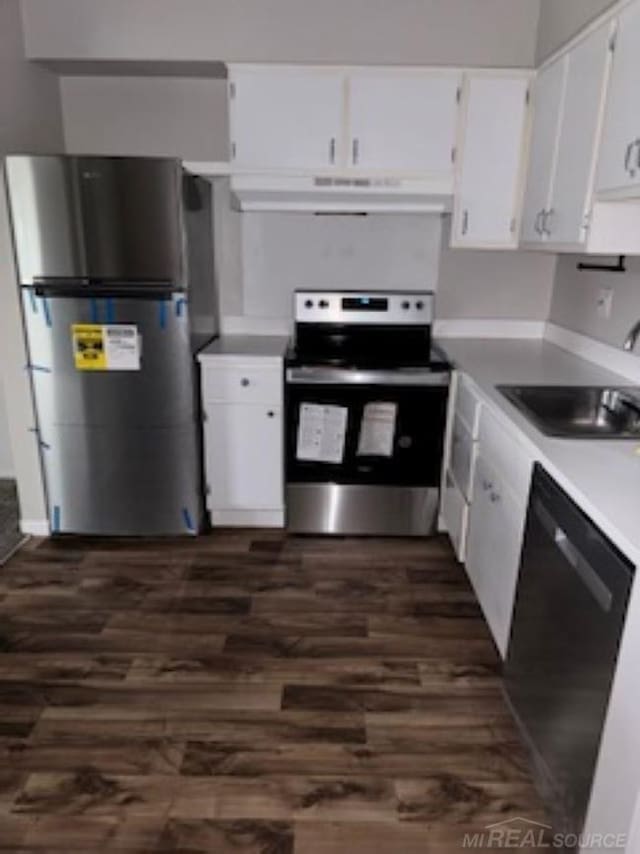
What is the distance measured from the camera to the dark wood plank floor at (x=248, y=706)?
1.57 m

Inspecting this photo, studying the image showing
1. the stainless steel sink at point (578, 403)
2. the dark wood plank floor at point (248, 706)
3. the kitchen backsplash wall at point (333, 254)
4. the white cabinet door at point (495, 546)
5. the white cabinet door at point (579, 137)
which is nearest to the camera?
the dark wood plank floor at point (248, 706)

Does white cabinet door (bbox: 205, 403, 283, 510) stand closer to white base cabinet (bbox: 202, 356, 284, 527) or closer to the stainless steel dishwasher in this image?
white base cabinet (bbox: 202, 356, 284, 527)

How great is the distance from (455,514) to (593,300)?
1.18 metres

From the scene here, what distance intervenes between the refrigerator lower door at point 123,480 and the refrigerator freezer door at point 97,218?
0.71m

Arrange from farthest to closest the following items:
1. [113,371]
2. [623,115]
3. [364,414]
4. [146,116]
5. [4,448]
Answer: [4,448]
[146,116]
[364,414]
[113,371]
[623,115]

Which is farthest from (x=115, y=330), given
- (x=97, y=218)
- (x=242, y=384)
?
(x=242, y=384)

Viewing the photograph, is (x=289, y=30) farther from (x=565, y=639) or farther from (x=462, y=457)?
(x=565, y=639)

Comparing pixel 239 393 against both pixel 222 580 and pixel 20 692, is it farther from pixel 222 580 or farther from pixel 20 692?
pixel 20 692

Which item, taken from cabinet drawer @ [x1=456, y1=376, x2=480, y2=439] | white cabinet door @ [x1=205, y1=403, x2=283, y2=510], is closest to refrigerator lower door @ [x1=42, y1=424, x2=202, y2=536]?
white cabinet door @ [x1=205, y1=403, x2=283, y2=510]

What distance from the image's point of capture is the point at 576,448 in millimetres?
1657

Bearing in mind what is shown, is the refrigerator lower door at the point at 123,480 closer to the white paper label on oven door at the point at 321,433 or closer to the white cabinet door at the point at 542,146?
the white paper label on oven door at the point at 321,433

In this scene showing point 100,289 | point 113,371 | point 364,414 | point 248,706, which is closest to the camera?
point 248,706

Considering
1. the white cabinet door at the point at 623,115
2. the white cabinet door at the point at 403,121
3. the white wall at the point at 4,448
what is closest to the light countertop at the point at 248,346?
the white cabinet door at the point at 403,121

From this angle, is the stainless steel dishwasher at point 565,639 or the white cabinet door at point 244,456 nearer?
the stainless steel dishwasher at point 565,639
